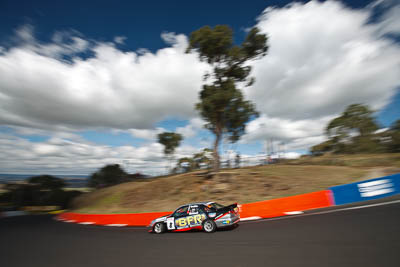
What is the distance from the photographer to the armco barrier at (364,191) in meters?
10.8

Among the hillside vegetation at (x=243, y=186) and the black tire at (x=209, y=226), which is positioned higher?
the hillside vegetation at (x=243, y=186)

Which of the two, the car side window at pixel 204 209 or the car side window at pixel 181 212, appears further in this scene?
the car side window at pixel 181 212

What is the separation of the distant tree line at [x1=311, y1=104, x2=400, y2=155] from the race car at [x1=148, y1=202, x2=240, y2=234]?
132 ft

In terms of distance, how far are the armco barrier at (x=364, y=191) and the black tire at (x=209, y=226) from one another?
21.9 ft

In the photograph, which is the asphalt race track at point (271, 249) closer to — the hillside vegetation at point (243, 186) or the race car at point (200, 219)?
the race car at point (200, 219)

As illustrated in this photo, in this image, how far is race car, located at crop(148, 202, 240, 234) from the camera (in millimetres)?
8539

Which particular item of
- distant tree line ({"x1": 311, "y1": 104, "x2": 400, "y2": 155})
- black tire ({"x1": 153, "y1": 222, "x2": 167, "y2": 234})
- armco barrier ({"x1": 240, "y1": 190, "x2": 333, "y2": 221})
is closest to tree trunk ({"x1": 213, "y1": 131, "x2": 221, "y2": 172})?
armco barrier ({"x1": 240, "y1": 190, "x2": 333, "y2": 221})

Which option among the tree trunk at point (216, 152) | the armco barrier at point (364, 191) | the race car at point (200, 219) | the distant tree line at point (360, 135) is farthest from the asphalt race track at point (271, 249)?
the distant tree line at point (360, 135)

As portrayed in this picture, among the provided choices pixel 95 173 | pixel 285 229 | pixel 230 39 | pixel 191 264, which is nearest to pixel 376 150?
pixel 230 39

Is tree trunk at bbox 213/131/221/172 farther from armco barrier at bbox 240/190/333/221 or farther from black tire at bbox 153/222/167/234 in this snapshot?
black tire at bbox 153/222/167/234

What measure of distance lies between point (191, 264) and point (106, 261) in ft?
8.18

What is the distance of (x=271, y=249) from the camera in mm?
5434

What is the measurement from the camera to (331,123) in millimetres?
57844

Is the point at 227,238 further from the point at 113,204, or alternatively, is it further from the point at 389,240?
the point at 113,204
